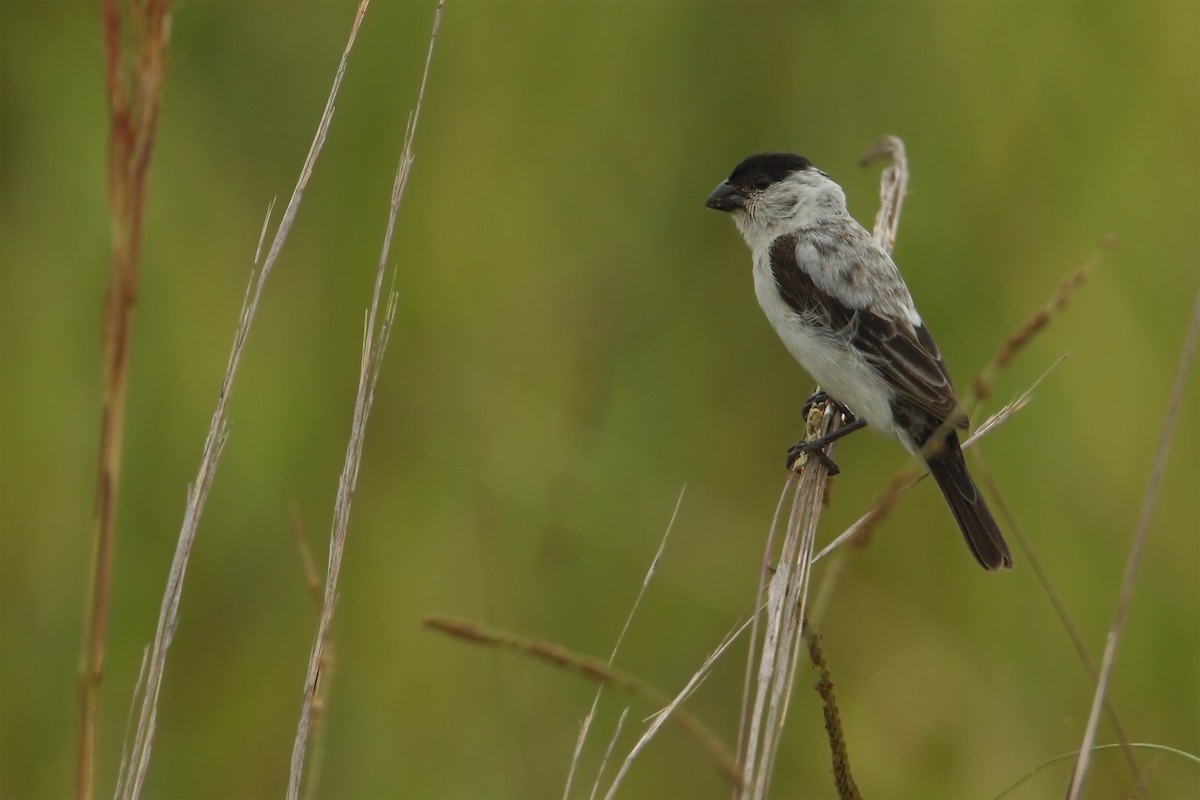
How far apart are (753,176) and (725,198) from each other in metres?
0.11

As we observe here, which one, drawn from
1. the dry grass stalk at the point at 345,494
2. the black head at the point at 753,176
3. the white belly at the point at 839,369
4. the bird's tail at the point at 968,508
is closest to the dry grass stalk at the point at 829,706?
the dry grass stalk at the point at 345,494

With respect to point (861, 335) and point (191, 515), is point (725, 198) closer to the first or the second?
point (861, 335)

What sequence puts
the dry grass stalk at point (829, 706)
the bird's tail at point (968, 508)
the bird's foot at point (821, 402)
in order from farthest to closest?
the bird's foot at point (821, 402) → the bird's tail at point (968, 508) → the dry grass stalk at point (829, 706)

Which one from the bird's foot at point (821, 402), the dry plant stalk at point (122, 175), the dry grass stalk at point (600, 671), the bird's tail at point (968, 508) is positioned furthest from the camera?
the bird's foot at point (821, 402)

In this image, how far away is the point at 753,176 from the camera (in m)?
4.13

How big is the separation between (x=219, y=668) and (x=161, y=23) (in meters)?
2.37

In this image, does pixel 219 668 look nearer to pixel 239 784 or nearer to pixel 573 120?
pixel 239 784

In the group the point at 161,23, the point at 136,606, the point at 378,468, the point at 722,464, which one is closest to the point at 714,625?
the point at 722,464

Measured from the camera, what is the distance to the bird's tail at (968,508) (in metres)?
3.41

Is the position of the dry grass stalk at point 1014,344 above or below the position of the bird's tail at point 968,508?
above

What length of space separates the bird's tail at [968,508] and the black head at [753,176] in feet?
3.58

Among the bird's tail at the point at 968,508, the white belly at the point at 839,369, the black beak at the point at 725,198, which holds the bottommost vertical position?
the bird's tail at the point at 968,508

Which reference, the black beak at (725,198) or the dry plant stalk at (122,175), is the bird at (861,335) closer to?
the black beak at (725,198)

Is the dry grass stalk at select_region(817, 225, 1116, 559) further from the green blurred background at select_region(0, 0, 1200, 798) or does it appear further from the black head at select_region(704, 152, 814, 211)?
the black head at select_region(704, 152, 814, 211)
